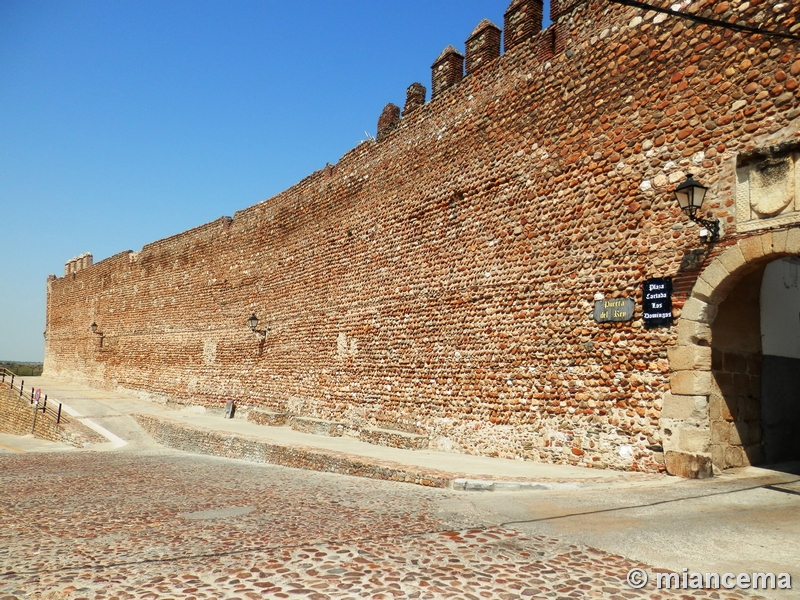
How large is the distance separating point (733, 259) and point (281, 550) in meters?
4.99

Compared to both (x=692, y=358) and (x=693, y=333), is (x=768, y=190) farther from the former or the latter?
(x=692, y=358)

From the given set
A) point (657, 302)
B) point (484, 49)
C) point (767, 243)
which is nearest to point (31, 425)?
point (484, 49)

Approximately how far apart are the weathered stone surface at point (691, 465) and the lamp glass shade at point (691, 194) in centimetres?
253

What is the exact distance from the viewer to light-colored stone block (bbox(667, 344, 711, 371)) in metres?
6.44

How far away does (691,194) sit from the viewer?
20.8ft

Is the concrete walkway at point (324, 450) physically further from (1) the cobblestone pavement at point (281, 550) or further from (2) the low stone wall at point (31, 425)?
(1) the cobblestone pavement at point (281, 550)

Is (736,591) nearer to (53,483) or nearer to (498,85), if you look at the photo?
(53,483)

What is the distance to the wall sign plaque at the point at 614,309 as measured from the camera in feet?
23.6

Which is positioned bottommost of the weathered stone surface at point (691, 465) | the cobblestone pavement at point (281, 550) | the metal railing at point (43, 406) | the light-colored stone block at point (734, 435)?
the metal railing at point (43, 406)

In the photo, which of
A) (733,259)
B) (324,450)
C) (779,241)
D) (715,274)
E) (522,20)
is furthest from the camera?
(324,450)

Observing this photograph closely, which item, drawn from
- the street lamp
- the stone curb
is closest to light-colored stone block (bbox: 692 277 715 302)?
the street lamp

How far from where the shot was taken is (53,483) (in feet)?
24.8

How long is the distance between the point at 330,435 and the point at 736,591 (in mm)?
9836

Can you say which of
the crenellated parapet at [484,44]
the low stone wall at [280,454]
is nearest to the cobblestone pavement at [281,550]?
the low stone wall at [280,454]
